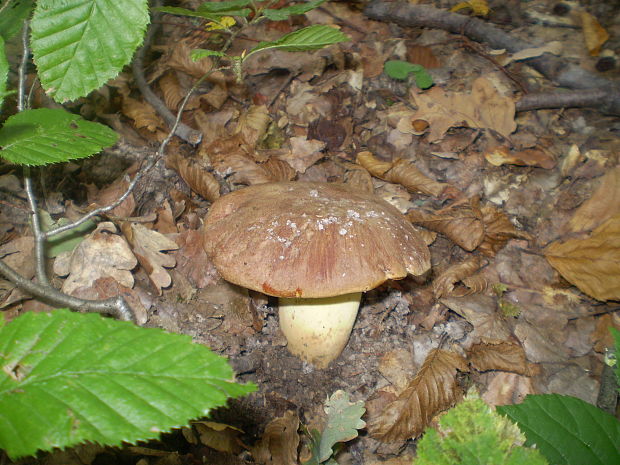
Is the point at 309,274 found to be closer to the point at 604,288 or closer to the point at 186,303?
the point at 186,303

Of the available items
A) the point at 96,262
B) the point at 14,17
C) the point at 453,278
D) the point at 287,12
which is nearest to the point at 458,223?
the point at 453,278

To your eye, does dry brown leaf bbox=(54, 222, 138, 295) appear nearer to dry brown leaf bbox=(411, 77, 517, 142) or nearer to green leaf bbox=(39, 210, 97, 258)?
green leaf bbox=(39, 210, 97, 258)

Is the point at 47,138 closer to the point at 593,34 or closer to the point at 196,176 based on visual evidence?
the point at 196,176

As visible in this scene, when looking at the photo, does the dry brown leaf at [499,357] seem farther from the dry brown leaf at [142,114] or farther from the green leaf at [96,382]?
the dry brown leaf at [142,114]

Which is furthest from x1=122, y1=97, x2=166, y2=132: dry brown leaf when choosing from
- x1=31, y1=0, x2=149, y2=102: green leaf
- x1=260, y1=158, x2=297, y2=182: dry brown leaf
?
x1=31, y1=0, x2=149, y2=102: green leaf

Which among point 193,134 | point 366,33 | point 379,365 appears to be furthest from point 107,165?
point 366,33

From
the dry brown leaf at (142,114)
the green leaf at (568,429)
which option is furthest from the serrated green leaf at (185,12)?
the green leaf at (568,429)

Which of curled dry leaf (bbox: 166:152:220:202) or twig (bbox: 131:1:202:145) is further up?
twig (bbox: 131:1:202:145)
